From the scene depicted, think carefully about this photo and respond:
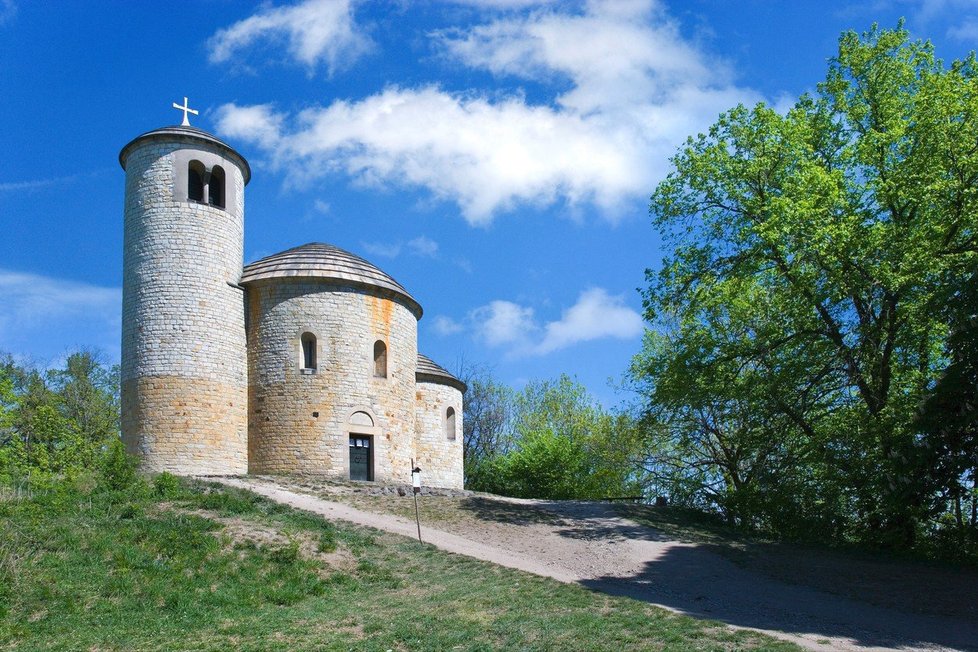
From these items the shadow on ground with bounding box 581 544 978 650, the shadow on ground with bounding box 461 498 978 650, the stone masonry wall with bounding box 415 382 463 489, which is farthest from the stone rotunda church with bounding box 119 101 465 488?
the shadow on ground with bounding box 581 544 978 650

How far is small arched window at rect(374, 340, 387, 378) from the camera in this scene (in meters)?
29.0

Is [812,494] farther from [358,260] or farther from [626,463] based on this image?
[358,260]

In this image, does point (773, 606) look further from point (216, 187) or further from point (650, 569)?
point (216, 187)

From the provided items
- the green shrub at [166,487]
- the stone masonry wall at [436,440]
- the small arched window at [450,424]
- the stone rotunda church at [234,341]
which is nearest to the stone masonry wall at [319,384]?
the stone rotunda church at [234,341]

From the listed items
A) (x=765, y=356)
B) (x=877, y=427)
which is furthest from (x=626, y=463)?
(x=877, y=427)

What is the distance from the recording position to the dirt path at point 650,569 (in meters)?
13.5

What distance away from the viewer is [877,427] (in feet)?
64.8

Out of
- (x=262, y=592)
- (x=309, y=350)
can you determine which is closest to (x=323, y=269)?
(x=309, y=350)

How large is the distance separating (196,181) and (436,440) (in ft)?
40.6

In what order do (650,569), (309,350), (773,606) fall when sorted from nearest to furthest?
(773,606), (650,569), (309,350)

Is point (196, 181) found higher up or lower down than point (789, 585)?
higher up

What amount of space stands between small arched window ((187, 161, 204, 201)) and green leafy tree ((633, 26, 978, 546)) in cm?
1399

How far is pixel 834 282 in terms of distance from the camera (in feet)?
68.5

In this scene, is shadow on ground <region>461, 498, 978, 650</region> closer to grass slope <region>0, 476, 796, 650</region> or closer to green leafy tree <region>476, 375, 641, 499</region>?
grass slope <region>0, 476, 796, 650</region>
